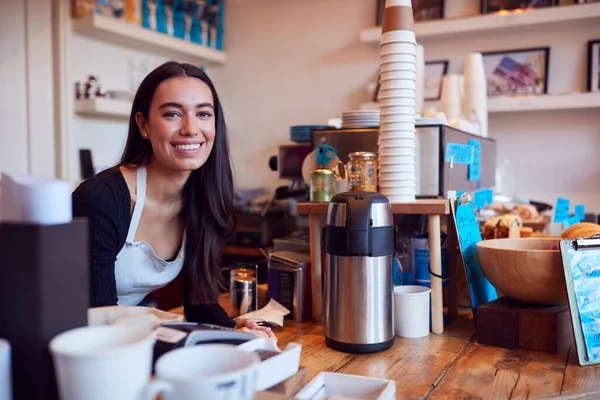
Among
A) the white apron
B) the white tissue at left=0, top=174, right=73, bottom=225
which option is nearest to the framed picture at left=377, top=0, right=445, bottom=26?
the white apron

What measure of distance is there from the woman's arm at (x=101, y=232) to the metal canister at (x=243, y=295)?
1.08 ft

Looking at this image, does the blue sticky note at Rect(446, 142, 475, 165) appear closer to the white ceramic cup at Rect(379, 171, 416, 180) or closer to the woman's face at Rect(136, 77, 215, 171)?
the white ceramic cup at Rect(379, 171, 416, 180)

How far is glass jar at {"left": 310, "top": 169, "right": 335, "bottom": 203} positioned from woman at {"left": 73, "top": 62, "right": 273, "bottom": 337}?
295mm

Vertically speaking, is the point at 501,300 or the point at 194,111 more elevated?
the point at 194,111

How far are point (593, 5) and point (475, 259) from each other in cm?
220

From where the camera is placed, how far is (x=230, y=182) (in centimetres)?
180

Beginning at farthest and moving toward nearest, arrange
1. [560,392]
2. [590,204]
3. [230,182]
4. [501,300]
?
[590,204] < [230,182] < [501,300] < [560,392]

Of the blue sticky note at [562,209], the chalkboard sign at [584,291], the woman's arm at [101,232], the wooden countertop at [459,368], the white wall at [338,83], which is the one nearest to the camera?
the wooden countertop at [459,368]

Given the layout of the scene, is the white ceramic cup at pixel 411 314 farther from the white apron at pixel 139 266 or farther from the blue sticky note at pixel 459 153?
the white apron at pixel 139 266

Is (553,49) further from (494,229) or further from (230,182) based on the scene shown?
(230,182)

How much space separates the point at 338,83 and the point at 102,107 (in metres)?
1.55

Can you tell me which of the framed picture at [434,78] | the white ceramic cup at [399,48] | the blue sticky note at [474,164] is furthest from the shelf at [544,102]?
the white ceramic cup at [399,48]

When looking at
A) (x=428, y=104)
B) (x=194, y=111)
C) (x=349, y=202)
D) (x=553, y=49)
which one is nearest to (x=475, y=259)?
(x=349, y=202)

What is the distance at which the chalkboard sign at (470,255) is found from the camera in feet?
4.96
